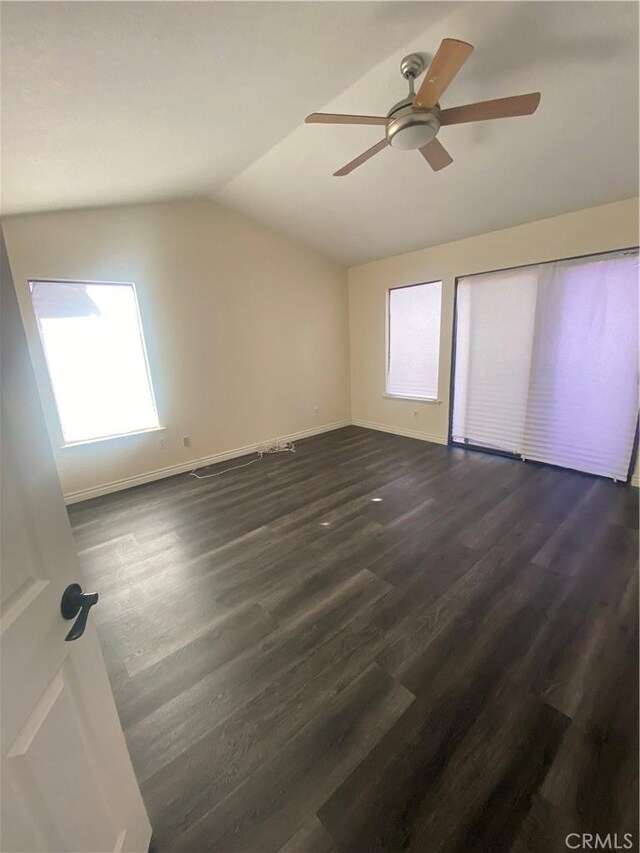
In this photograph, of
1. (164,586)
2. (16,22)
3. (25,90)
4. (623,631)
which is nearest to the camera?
(16,22)

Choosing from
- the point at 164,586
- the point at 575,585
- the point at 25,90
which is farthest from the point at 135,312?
the point at 575,585

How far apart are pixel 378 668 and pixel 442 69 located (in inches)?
108

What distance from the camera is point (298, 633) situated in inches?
68.7

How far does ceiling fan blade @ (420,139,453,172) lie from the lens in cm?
206

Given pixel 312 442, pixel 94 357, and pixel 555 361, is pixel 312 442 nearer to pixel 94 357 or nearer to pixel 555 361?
pixel 94 357

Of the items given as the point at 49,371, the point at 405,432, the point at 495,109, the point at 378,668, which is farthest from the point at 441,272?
the point at 49,371

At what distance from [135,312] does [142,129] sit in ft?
5.83

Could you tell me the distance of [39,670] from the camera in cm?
62

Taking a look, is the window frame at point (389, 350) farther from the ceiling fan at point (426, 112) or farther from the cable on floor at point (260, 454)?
the ceiling fan at point (426, 112)

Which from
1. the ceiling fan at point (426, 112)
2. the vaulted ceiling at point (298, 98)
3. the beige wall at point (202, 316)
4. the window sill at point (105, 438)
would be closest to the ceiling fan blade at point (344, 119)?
the ceiling fan at point (426, 112)

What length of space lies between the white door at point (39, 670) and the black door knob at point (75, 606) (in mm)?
14

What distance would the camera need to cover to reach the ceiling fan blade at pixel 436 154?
206 cm

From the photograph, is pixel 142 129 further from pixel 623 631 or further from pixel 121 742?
pixel 623 631

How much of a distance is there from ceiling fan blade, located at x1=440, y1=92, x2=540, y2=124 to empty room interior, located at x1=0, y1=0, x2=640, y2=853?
2cm
